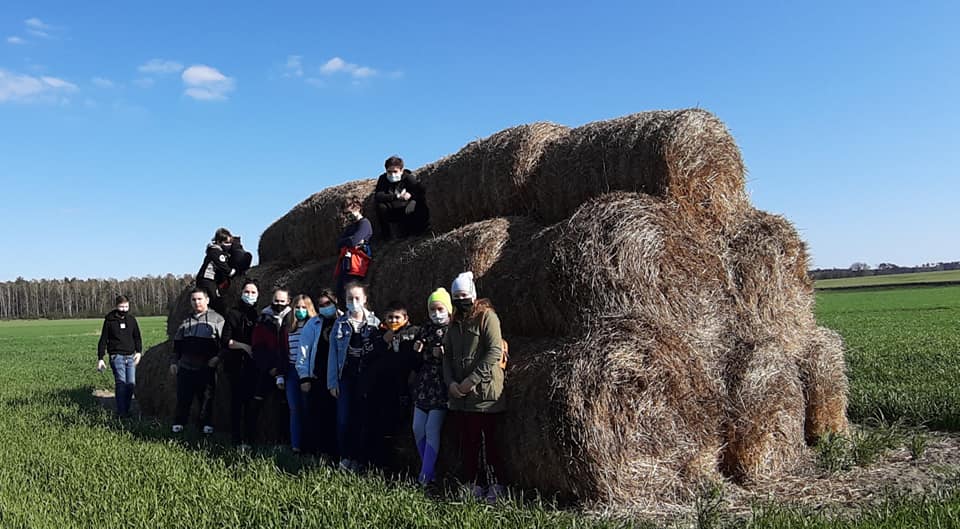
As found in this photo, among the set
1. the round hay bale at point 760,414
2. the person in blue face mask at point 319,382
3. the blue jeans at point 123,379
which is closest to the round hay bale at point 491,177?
the person in blue face mask at point 319,382

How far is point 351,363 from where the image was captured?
24.4ft

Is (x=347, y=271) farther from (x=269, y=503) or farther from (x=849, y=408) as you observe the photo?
(x=849, y=408)

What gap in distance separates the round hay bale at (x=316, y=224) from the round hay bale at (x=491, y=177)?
1.43 metres

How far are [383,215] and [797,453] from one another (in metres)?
5.59

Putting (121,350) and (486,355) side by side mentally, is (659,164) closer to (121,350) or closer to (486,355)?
(486,355)

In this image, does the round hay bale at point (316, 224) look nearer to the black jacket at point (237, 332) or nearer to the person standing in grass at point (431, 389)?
the black jacket at point (237, 332)

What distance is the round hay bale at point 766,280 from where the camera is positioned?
7.36m

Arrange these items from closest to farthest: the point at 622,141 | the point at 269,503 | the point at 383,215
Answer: the point at 269,503, the point at 622,141, the point at 383,215

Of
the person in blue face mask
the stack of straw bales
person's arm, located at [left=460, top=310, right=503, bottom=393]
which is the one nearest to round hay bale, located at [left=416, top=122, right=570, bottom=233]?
the stack of straw bales

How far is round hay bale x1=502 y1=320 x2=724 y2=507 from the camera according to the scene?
5.80 m

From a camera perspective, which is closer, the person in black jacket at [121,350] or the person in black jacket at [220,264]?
the person in black jacket at [220,264]

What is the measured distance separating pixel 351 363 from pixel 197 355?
3.12 meters

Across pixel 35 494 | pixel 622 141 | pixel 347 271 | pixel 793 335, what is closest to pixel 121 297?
pixel 347 271

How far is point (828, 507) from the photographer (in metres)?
5.79
